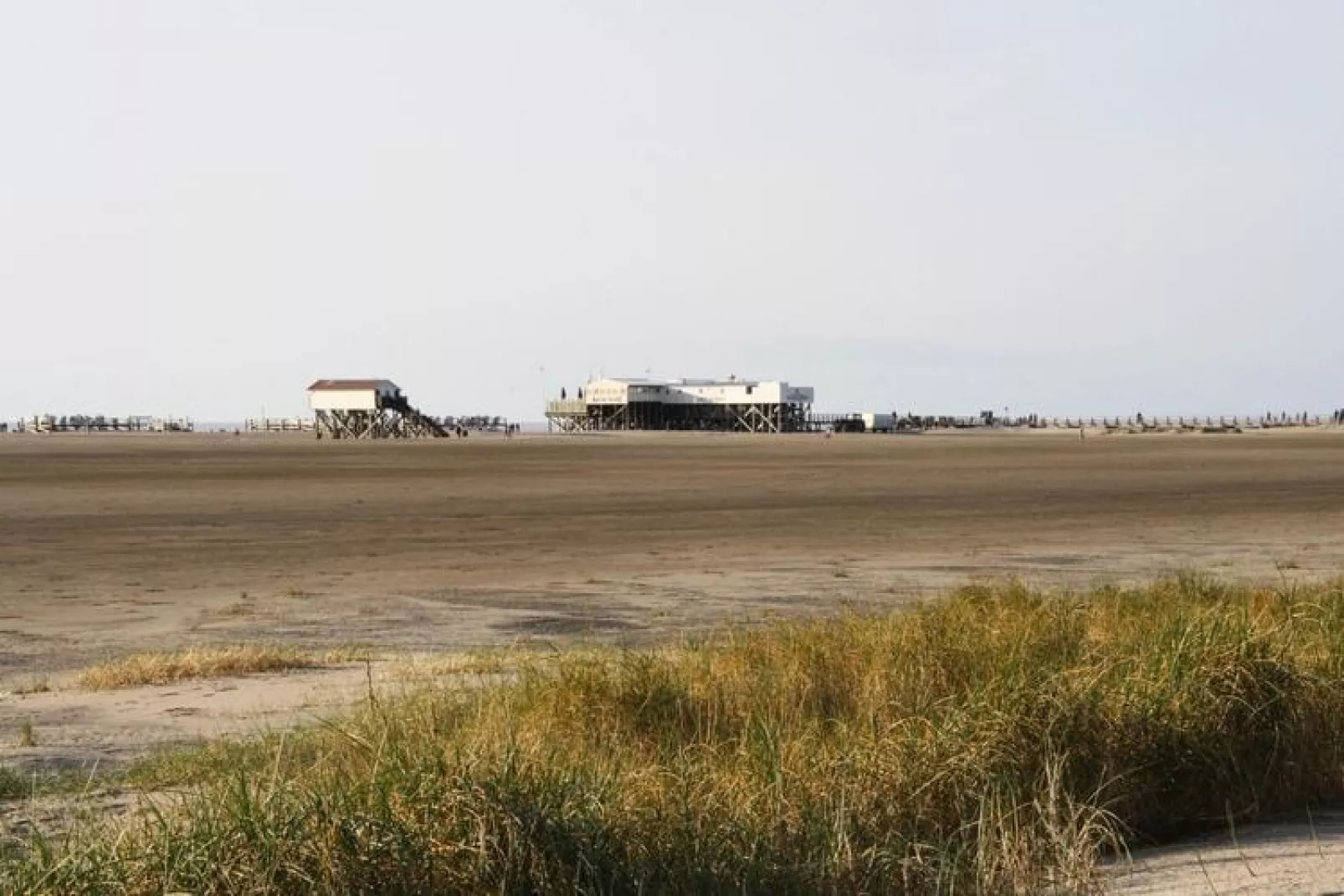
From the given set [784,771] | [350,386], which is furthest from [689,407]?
[784,771]

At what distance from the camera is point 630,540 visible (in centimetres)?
2742

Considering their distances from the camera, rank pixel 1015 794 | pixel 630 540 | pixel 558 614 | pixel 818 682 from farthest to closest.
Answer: pixel 630 540
pixel 558 614
pixel 818 682
pixel 1015 794

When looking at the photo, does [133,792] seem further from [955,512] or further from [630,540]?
[955,512]

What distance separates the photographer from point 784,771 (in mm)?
7914

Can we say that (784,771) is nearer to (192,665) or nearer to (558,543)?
(192,665)

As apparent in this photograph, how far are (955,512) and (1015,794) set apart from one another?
85.8ft

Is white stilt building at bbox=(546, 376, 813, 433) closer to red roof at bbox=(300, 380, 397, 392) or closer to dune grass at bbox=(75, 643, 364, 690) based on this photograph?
red roof at bbox=(300, 380, 397, 392)

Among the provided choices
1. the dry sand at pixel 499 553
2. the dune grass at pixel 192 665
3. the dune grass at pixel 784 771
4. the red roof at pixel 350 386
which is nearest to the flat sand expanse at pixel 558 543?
the dry sand at pixel 499 553

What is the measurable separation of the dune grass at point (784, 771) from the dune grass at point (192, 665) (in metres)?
3.39

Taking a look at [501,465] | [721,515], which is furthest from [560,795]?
[501,465]

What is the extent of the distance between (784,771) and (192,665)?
723cm

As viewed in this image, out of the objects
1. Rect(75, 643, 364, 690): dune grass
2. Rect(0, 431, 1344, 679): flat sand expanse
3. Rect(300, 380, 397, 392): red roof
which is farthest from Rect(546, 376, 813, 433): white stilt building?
Rect(75, 643, 364, 690): dune grass

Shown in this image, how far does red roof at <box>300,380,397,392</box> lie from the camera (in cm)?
12275

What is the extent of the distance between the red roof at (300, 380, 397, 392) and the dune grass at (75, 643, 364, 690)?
108826 millimetres
